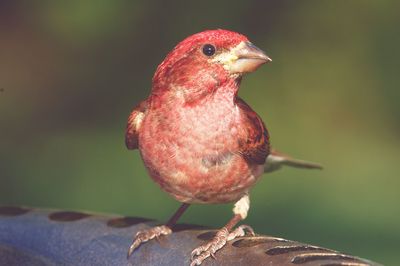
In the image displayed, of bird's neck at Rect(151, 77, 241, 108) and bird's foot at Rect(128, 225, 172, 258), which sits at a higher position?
bird's neck at Rect(151, 77, 241, 108)

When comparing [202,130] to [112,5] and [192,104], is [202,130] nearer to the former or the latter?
[192,104]

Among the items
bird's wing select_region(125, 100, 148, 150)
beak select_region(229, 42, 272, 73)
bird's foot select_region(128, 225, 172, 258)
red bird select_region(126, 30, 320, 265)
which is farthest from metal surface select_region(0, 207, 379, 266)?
beak select_region(229, 42, 272, 73)

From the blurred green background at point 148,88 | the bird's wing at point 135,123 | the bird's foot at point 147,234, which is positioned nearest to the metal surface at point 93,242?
the bird's foot at point 147,234

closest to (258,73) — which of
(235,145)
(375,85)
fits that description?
(375,85)

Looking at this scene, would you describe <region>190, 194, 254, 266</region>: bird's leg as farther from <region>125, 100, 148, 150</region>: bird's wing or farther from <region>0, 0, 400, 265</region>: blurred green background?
A: <region>0, 0, 400, 265</region>: blurred green background

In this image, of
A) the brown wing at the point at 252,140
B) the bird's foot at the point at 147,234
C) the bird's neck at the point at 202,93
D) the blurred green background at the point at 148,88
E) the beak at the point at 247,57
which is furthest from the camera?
the blurred green background at the point at 148,88

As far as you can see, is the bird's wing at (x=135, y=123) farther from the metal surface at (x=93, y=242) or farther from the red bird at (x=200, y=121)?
the metal surface at (x=93, y=242)
